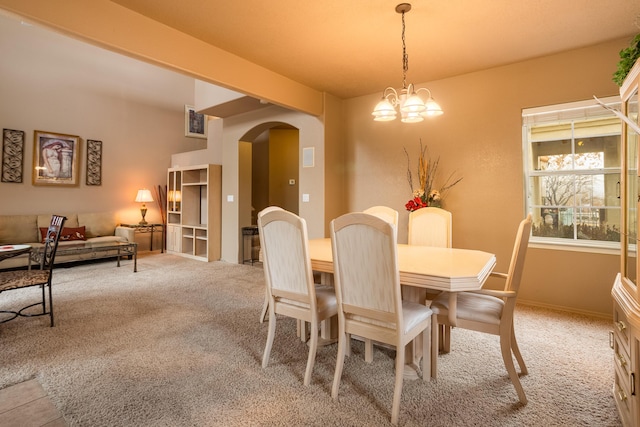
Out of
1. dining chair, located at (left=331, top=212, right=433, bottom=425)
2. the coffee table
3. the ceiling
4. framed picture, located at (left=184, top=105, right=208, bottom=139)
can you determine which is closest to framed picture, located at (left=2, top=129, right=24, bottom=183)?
the coffee table

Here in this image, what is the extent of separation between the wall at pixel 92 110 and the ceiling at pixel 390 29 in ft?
8.34

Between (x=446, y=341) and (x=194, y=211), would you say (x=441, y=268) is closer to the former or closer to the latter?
(x=446, y=341)

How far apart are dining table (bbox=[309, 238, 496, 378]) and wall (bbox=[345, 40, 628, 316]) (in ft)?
4.98

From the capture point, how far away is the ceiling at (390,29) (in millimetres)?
2428

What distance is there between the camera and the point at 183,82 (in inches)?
216

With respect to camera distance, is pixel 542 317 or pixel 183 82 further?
pixel 183 82

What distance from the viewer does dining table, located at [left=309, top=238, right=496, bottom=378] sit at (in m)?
1.59

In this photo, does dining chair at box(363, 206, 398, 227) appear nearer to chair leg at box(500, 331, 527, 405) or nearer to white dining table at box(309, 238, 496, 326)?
white dining table at box(309, 238, 496, 326)

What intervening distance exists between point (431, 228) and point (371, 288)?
4.99ft

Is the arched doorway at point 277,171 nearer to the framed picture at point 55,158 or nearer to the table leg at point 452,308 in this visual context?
the framed picture at point 55,158

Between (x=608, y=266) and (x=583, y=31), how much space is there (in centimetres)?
212

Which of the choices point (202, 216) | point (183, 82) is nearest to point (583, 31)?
point (183, 82)

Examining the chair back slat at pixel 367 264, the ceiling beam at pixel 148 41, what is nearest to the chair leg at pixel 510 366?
the chair back slat at pixel 367 264

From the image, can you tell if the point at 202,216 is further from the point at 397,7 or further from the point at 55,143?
the point at 397,7
